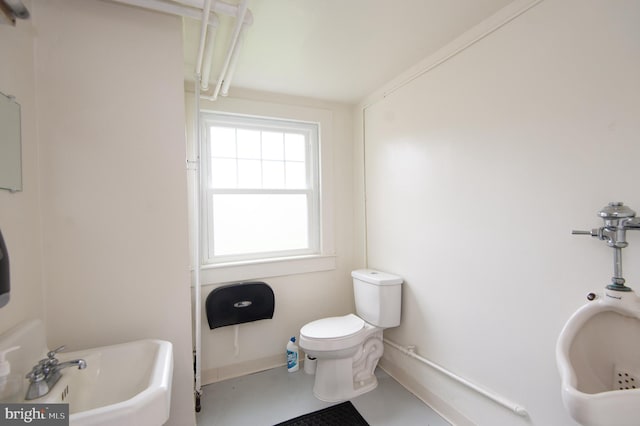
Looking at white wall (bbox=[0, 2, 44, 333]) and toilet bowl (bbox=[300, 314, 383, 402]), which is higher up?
white wall (bbox=[0, 2, 44, 333])

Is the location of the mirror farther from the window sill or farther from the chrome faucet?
the window sill

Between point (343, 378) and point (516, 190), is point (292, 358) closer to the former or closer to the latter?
point (343, 378)

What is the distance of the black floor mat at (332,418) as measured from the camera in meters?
1.63

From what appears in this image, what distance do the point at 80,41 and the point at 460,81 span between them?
1.94 meters

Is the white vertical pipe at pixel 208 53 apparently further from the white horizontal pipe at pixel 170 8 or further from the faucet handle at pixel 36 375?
the faucet handle at pixel 36 375

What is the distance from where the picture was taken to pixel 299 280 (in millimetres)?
2359

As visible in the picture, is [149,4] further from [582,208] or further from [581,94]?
[582,208]

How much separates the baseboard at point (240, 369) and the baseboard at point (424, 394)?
875mm

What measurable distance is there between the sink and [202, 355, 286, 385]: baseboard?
105cm

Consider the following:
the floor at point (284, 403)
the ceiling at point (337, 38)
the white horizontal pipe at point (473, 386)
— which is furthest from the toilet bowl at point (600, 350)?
the ceiling at point (337, 38)

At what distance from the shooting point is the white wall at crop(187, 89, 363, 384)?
2.11 m

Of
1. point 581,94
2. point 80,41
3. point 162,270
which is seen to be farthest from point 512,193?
point 80,41

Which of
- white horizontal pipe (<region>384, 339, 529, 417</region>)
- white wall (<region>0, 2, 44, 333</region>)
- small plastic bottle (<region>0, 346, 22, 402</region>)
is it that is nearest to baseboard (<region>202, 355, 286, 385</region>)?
white horizontal pipe (<region>384, 339, 529, 417</region>)

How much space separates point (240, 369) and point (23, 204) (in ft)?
5.74
